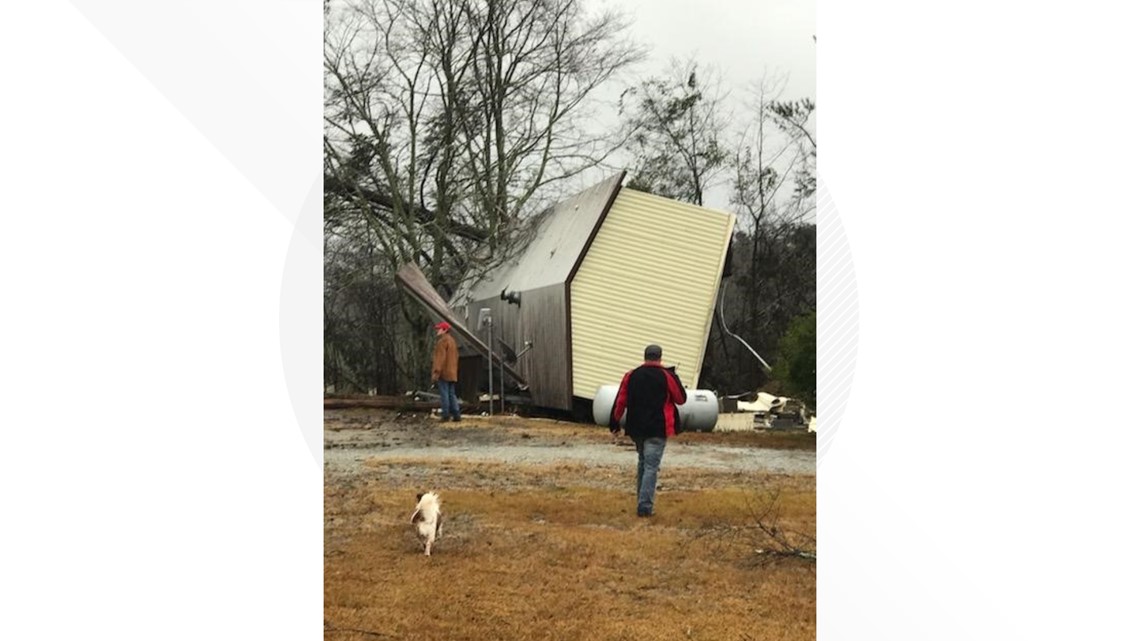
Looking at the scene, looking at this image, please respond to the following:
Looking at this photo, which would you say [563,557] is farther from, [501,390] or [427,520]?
[501,390]

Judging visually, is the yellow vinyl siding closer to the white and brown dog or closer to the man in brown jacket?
the man in brown jacket

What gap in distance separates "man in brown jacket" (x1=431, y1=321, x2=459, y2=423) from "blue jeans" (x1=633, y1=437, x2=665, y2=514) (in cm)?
119

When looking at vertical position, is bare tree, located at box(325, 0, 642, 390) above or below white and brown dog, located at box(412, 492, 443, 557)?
above

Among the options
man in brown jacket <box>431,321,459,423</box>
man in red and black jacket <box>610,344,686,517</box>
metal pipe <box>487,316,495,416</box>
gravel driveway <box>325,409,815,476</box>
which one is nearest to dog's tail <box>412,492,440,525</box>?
gravel driveway <box>325,409,815,476</box>

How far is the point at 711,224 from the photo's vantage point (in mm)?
8320

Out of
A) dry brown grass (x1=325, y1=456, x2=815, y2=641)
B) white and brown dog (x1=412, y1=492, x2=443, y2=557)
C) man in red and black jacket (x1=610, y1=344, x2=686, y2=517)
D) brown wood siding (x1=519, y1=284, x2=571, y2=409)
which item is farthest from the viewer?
brown wood siding (x1=519, y1=284, x2=571, y2=409)

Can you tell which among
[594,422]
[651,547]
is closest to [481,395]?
[594,422]

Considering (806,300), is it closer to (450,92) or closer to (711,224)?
(711,224)

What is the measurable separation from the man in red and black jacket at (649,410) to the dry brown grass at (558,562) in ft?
0.36

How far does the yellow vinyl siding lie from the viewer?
26.8 ft

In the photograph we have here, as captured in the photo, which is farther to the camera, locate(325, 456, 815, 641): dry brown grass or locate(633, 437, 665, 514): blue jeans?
locate(633, 437, 665, 514): blue jeans

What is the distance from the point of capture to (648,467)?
8133 millimetres

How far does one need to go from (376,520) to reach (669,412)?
6.17 ft

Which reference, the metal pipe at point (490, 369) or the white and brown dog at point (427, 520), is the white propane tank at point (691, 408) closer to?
the metal pipe at point (490, 369)
